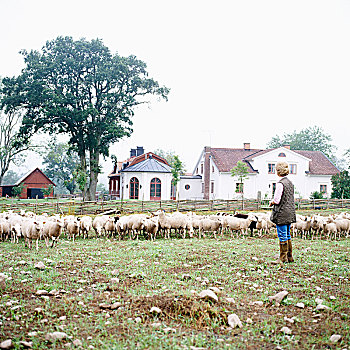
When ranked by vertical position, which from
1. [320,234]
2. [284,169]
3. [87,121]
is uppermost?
[87,121]

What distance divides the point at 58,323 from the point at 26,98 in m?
36.1

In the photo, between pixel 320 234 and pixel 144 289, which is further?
pixel 320 234

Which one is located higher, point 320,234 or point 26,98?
point 26,98

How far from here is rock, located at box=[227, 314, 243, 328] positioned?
429 cm

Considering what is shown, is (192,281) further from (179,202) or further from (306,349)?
(179,202)

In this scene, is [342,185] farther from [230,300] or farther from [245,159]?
[230,300]

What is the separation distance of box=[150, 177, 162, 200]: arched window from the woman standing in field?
117 feet

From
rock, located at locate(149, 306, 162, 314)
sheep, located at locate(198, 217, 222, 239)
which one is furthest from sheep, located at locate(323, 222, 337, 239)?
rock, located at locate(149, 306, 162, 314)

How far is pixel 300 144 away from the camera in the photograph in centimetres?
7431

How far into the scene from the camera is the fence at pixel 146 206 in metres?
24.3

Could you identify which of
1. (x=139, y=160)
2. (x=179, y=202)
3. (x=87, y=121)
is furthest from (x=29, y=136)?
(x=179, y=202)

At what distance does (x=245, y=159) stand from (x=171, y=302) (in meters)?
41.3

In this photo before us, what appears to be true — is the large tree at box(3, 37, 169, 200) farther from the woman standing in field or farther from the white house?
the woman standing in field

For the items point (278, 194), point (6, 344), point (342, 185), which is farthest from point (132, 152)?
point (6, 344)
